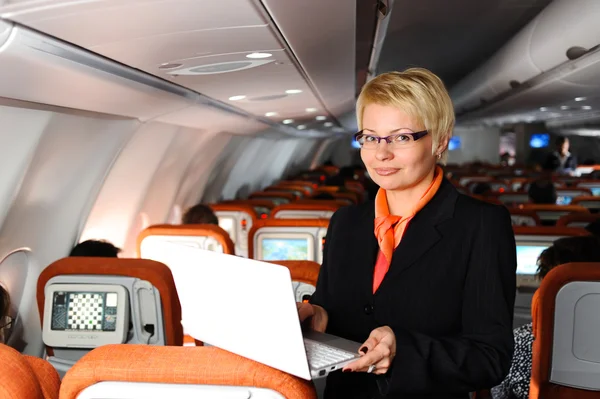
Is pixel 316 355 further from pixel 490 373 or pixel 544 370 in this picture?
pixel 544 370

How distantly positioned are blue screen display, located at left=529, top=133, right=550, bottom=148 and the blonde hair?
99.9 ft

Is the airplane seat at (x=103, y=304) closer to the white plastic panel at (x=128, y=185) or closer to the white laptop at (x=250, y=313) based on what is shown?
the white laptop at (x=250, y=313)

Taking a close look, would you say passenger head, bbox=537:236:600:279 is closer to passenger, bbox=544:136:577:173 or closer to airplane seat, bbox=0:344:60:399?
airplane seat, bbox=0:344:60:399

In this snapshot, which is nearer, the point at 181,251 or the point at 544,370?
the point at 181,251

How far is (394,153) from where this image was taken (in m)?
1.78

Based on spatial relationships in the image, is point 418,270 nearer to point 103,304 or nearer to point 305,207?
point 103,304

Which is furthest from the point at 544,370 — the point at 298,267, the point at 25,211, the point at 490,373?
the point at 25,211

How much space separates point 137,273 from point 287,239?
9.53ft

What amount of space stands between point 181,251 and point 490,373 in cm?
79

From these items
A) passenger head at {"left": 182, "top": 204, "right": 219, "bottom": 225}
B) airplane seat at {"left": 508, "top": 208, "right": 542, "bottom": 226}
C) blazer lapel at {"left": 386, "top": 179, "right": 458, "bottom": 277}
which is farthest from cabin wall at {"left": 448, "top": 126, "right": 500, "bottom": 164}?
blazer lapel at {"left": 386, "top": 179, "right": 458, "bottom": 277}

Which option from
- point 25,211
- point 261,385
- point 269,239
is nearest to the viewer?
point 261,385

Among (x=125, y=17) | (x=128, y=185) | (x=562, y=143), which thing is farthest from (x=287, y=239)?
Result: (x=562, y=143)

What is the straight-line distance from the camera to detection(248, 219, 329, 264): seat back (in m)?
6.13

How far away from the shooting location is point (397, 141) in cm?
178
